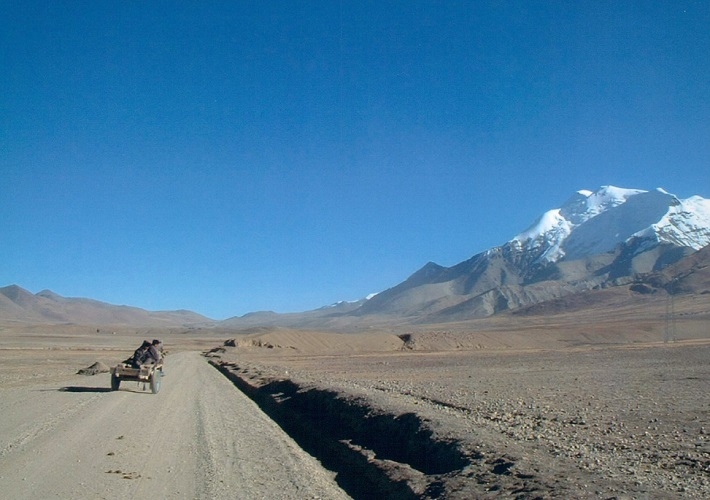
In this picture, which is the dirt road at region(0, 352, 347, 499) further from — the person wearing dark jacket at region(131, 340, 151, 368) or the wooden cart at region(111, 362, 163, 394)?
the person wearing dark jacket at region(131, 340, 151, 368)

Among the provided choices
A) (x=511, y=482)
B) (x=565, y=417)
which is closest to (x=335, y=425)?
(x=565, y=417)

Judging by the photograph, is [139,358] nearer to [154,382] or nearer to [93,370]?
[154,382]

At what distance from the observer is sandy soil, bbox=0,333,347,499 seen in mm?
9477

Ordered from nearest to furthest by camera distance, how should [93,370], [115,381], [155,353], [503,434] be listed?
[503,434] → [115,381] → [155,353] → [93,370]

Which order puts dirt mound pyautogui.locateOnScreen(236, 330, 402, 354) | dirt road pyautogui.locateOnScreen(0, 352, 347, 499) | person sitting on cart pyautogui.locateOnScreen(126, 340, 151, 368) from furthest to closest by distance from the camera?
dirt mound pyautogui.locateOnScreen(236, 330, 402, 354) → person sitting on cart pyautogui.locateOnScreen(126, 340, 151, 368) → dirt road pyautogui.locateOnScreen(0, 352, 347, 499)

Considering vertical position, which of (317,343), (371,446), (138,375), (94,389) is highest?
(317,343)

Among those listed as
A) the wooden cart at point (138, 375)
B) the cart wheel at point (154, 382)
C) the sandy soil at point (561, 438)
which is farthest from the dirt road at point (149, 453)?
the cart wheel at point (154, 382)

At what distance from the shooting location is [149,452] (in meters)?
12.1

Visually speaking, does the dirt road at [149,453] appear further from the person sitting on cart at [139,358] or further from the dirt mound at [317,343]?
the dirt mound at [317,343]

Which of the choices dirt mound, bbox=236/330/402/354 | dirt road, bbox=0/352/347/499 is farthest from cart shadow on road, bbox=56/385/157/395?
dirt mound, bbox=236/330/402/354

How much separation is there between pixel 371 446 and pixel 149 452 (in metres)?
4.17

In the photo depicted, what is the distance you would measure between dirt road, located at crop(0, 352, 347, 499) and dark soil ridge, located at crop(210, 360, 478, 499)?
1.84 feet

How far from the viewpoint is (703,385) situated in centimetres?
2398

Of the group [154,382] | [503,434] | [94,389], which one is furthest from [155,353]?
[503,434]
